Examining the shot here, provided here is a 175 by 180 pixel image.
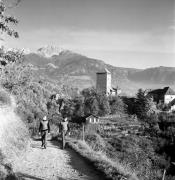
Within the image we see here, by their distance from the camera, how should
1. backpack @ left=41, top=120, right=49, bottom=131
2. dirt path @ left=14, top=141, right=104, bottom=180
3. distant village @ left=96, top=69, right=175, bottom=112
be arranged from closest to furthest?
dirt path @ left=14, top=141, right=104, bottom=180, backpack @ left=41, top=120, right=49, bottom=131, distant village @ left=96, top=69, right=175, bottom=112

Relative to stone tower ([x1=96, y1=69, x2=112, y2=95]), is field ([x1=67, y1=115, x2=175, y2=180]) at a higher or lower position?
lower

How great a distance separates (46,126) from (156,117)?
65.6 m

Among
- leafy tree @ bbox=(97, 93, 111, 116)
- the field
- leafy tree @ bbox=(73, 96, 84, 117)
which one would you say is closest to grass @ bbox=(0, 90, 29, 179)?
the field

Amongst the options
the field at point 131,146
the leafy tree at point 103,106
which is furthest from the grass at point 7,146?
the leafy tree at point 103,106

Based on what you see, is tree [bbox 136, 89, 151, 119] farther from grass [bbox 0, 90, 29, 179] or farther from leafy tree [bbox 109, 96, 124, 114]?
grass [bbox 0, 90, 29, 179]

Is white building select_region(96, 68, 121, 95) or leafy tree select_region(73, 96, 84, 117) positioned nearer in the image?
leafy tree select_region(73, 96, 84, 117)

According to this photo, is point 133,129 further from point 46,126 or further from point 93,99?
point 46,126

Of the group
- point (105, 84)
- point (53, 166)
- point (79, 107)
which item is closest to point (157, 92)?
point (105, 84)

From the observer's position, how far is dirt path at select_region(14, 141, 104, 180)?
10148mm

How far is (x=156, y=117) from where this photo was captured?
77188mm

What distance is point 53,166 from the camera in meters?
11.6

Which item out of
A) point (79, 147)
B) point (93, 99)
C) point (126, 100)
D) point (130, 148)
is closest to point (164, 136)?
point (130, 148)

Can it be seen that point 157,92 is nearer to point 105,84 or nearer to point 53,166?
point 105,84

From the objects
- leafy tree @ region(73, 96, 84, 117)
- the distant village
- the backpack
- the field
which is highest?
the distant village
